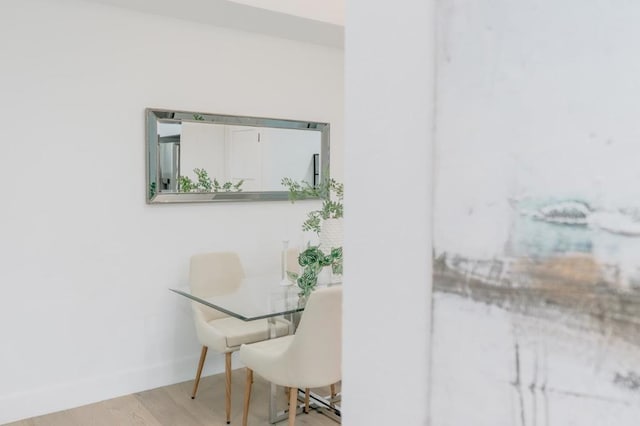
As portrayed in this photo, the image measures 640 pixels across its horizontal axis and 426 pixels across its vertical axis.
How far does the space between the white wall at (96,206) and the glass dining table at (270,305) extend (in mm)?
426

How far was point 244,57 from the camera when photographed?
3.91m

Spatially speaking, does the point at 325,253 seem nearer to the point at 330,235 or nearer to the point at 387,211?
the point at 330,235

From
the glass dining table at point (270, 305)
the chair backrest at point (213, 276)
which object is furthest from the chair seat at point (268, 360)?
the chair backrest at point (213, 276)

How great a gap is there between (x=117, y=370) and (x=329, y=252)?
1.64 meters

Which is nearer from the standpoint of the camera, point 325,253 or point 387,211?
point 387,211

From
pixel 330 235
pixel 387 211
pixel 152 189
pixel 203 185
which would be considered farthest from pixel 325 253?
A: pixel 387 211

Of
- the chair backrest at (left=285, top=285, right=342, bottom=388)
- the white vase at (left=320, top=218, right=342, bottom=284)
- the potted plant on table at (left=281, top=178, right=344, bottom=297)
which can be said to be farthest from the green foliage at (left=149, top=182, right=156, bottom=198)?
the chair backrest at (left=285, top=285, right=342, bottom=388)

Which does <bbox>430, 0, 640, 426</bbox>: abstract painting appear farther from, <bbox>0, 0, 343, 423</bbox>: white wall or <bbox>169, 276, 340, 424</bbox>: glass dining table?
<bbox>0, 0, 343, 423</bbox>: white wall

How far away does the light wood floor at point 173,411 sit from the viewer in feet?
10.1

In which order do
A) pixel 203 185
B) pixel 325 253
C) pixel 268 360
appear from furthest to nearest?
pixel 203 185 < pixel 325 253 < pixel 268 360

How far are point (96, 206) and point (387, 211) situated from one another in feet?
8.93

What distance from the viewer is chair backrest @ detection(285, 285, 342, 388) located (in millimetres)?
2520

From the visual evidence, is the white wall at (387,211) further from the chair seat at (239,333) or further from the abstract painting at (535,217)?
the chair seat at (239,333)

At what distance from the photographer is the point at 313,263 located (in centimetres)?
303
